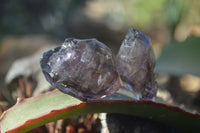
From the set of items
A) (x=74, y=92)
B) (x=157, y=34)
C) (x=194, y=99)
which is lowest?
(x=157, y=34)

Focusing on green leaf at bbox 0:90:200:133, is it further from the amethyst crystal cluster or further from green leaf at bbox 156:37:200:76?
green leaf at bbox 156:37:200:76

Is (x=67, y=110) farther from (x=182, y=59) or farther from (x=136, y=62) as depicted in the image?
(x=182, y=59)

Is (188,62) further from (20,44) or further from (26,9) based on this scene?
(26,9)

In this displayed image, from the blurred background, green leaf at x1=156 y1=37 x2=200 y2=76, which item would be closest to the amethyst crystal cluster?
the blurred background

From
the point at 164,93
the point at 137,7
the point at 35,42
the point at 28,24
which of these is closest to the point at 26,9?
the point at 28,24

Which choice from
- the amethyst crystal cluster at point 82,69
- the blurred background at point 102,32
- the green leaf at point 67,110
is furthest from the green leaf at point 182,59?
the amethyst crystal cluster at point 82,69

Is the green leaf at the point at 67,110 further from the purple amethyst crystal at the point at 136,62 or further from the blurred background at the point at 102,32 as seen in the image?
the blurred background at the point at 102,32

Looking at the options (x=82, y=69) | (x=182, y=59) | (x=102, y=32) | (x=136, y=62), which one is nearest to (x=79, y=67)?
(x=82, y=69)

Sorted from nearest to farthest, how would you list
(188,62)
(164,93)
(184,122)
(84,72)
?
(84,72) < (184,122) < (188,62) < (164,93)
